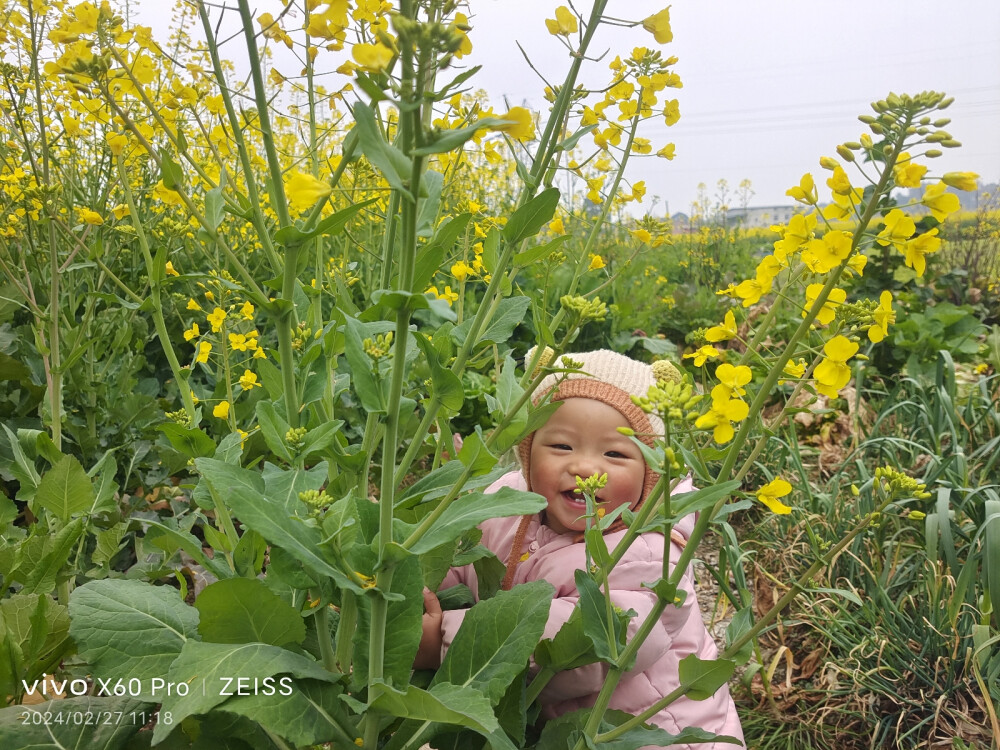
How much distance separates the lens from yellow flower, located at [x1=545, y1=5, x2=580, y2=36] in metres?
1.19

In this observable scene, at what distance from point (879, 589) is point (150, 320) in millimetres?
3429

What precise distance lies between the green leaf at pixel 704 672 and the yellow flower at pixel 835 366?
0.47 m

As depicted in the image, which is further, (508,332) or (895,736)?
(895,736)

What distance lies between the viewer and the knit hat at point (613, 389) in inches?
74.3

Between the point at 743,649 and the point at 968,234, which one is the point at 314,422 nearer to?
the point at 743,649

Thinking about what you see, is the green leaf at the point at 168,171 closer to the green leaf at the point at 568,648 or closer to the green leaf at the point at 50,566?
the green leaf at the point at 50,566

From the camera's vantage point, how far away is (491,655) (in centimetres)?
132

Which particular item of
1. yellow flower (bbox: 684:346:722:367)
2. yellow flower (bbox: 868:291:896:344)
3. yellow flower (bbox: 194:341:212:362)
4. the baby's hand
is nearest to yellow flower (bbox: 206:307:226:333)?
yellow flower (bbox: 194:341:212:362)

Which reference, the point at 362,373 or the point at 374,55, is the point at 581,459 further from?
the point at 374,55

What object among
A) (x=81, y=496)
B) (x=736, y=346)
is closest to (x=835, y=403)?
(x=736, y=346)

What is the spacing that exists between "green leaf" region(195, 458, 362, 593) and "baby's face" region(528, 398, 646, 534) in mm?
833

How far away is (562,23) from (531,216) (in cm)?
37

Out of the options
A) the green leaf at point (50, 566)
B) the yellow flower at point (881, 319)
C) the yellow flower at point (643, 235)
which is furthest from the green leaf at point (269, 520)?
the yellow flower at point (643, 235)

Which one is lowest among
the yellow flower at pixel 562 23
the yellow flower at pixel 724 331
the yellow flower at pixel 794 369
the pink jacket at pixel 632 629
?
the pink jacket at pixel 632 629
